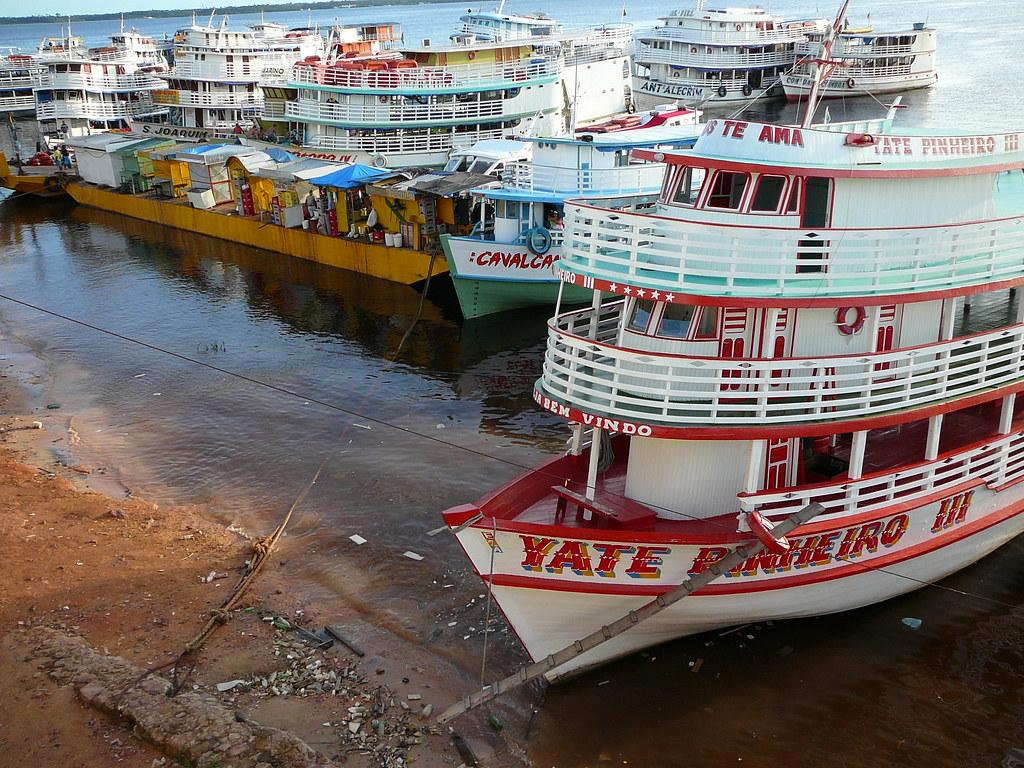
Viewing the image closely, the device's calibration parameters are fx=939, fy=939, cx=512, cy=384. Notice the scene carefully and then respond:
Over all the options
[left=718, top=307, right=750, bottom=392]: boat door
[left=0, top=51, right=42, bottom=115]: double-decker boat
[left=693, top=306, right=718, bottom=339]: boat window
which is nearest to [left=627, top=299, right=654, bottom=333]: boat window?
[left=693, top=306, right=718, bottom=339]: boat window

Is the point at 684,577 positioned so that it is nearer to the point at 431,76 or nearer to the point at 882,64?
the point at 431,76

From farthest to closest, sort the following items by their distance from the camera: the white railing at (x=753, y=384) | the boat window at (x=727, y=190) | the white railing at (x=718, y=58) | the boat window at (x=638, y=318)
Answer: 1. the white railing at (x=718, y=58)
2. the boat window at (x=638, y=318)
3. the boat window at (x=727, y=190)
4. the white railing at (x=753, y=384)

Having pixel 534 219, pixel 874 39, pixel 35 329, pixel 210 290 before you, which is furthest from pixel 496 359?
Answer: pixel 874 39

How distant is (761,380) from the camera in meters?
10.7

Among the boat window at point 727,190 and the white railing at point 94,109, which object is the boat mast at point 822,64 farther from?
the white railing at point 94,109

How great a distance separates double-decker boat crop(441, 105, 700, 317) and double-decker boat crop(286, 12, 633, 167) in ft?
36.2

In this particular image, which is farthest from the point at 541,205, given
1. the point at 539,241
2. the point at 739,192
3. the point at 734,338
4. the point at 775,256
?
the point at 775,256

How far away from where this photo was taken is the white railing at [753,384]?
10750 millimetres

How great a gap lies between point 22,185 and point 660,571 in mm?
46905

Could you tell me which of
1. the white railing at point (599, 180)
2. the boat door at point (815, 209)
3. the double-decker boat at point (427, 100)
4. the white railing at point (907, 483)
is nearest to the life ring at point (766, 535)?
the white railing at point (907, 483)

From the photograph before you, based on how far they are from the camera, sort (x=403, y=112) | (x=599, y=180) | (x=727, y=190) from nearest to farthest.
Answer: (x=727, y=190), (x=599, y=180), (x=403, y=112)

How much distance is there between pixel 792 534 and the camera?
36.3ft

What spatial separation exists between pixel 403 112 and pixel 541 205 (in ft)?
48.0

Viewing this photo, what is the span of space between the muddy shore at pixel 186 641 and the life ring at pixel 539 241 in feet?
42.4
